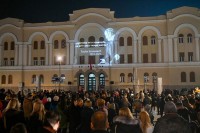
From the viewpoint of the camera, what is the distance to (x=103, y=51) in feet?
149

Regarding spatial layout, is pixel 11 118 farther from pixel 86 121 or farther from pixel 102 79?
pixel 102 79

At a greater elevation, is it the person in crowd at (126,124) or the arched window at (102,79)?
the arched window at (102,79)

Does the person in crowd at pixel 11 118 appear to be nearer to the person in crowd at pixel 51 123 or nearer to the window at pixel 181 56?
the person in crowd at pixel 51 123

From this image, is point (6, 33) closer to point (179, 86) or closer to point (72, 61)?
point (72, 61)

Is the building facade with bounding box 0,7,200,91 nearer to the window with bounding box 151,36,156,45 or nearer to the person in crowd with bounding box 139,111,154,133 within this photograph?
the window with bounding box 151,36,156,45

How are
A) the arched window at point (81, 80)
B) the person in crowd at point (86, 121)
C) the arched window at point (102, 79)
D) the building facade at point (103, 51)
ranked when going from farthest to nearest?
the arched window at point (81, 80) < the arched window at point (102, 79) < the building facade at point (103, 51) < the person in crowd at point (86, 121)

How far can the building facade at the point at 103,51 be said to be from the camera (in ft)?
141

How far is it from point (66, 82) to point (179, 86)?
17.0 m

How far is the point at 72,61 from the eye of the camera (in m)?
46.0

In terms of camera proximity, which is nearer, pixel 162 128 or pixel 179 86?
pixel 162 128

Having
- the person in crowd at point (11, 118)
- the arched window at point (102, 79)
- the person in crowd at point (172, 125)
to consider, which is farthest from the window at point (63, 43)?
the person in crowd at point (172, 125)

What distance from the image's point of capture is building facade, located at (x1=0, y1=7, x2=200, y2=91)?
141ft

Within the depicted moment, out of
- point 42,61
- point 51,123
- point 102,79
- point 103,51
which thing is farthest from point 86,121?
point 42,61

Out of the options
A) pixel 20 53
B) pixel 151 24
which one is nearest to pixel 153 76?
pixel 151 24
